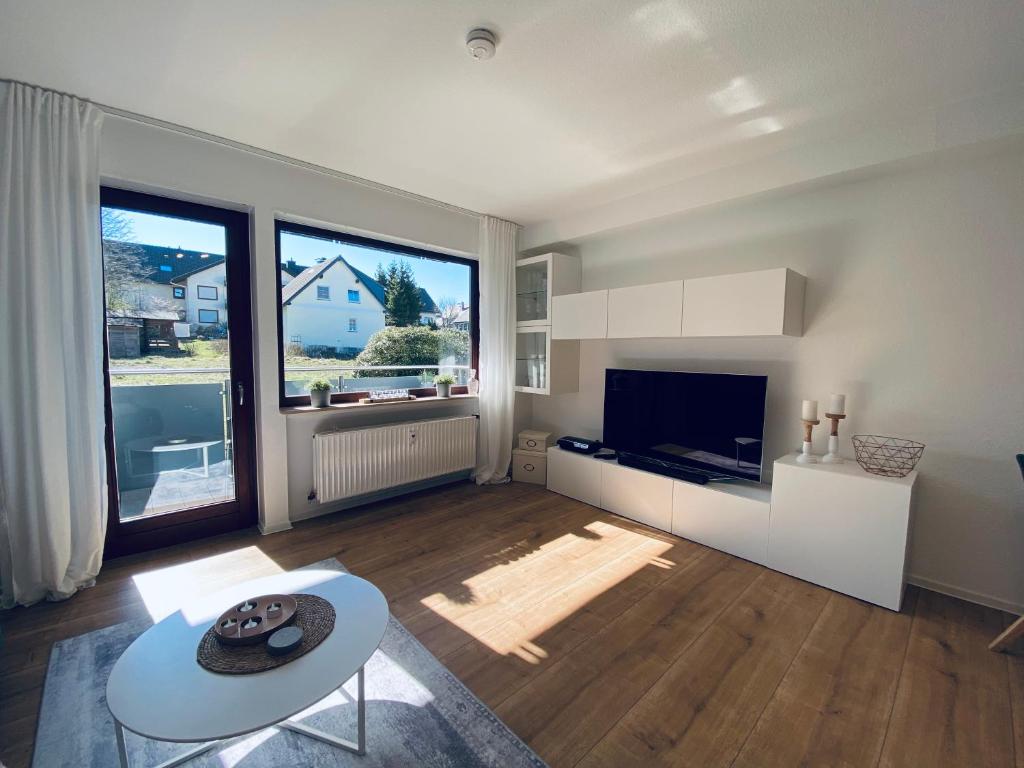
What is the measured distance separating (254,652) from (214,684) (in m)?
0.11

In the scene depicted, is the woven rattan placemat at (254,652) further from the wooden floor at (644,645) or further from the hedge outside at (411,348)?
the hedge outside at (411,348)

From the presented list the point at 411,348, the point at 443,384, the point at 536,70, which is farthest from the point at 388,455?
the point at 536,70

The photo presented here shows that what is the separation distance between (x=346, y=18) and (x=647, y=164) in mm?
1912

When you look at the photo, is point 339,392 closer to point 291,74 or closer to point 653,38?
point 291,74

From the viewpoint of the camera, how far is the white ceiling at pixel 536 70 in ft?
5.14

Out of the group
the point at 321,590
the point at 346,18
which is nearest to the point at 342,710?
the point at 321,590

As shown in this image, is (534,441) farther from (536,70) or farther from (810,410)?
(536,70)

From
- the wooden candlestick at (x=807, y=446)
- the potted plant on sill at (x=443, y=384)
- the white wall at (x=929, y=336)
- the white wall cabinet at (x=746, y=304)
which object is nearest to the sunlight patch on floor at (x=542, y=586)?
the wooden candlestick at (x=807, y=446)

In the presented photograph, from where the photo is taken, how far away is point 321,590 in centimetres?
162

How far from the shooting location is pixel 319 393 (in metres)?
3.19

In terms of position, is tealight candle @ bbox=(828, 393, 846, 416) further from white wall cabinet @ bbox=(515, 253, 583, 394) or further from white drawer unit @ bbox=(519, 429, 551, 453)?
white drawer unit @ bbox=(519, 429, 551, 453)

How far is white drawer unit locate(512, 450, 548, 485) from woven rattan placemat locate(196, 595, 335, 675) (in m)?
2.78

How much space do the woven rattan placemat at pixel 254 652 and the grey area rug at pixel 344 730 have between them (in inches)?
16.6

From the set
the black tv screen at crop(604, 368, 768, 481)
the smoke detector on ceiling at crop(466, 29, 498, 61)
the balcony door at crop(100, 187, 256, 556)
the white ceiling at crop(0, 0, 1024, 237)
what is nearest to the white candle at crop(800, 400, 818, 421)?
the black tv screen at crop(604, 368, 768, 481)
